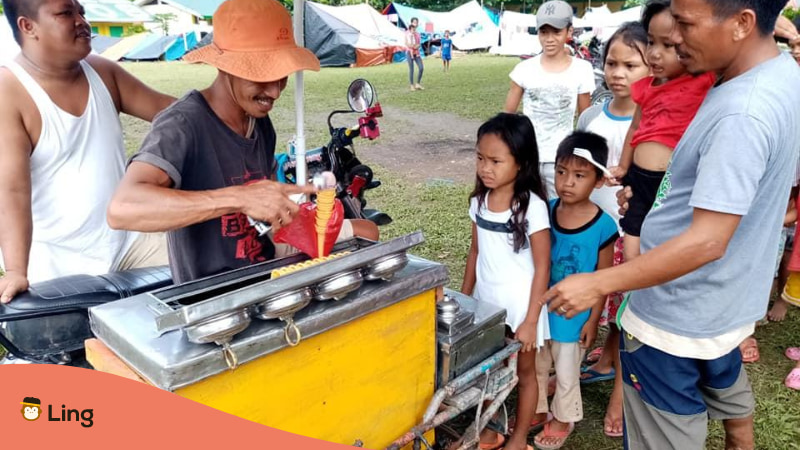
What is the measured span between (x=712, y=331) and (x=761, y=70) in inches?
32.5

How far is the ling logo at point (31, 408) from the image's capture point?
4.23 ft

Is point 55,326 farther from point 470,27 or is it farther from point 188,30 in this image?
point 470,27

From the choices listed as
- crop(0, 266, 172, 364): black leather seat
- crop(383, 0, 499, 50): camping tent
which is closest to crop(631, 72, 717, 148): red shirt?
crop(0, 266, 172, 364): black leather seat

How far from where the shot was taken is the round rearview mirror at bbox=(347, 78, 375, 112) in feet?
9.69

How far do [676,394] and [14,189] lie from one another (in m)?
2.56

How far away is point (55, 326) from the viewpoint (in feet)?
6.16

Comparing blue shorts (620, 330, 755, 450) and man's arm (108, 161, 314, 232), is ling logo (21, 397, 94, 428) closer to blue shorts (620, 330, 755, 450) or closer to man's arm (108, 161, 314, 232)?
man's arm (108, 161, 314, 232)

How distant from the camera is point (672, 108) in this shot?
7.11ft

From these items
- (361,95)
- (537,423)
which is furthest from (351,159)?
(537,423)

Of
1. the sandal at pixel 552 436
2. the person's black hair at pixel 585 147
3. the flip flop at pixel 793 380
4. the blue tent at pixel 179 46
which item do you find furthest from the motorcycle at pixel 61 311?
the blue tent at pixel 179 46

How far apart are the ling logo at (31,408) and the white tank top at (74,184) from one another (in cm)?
118

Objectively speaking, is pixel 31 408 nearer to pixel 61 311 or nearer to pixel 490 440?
pixel 61 311

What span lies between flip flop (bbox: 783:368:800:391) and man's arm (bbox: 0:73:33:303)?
3764 millimetres

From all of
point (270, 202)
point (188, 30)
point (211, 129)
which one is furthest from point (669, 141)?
point (188, 30)
